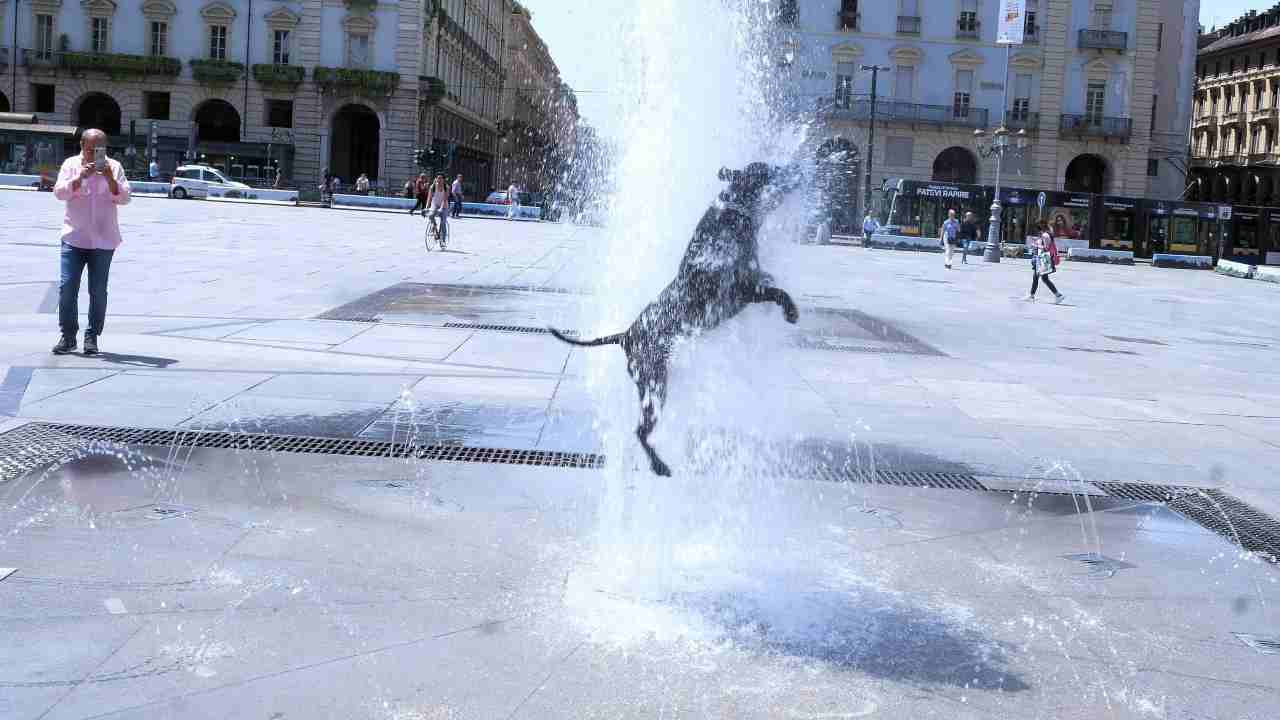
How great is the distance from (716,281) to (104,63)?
57.1 meters

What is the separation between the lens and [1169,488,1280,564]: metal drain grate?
533 centimetres

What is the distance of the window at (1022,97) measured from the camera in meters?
58.8

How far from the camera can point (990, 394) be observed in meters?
9.08

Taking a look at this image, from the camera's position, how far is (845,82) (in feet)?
194

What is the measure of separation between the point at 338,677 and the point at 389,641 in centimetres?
30

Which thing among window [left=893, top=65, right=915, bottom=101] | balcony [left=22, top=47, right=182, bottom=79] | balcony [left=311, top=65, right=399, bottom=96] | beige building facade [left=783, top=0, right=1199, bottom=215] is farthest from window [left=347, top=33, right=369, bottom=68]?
window [left=893, top=65, right=915, bottom=101]

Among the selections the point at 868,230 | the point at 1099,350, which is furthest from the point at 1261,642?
the point at 868,230

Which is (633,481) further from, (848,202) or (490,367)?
(848,202)

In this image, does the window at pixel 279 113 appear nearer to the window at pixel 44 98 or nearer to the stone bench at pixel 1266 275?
the window at pixel 44 98

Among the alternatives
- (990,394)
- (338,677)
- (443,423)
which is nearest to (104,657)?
(338,677)

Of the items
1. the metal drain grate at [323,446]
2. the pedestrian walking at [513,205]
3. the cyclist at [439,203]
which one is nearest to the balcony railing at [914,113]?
the pedestrian walking at [513,205]

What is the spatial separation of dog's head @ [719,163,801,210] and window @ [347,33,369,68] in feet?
179

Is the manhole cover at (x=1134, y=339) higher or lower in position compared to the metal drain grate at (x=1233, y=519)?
higher

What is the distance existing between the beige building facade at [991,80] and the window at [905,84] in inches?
1.9
